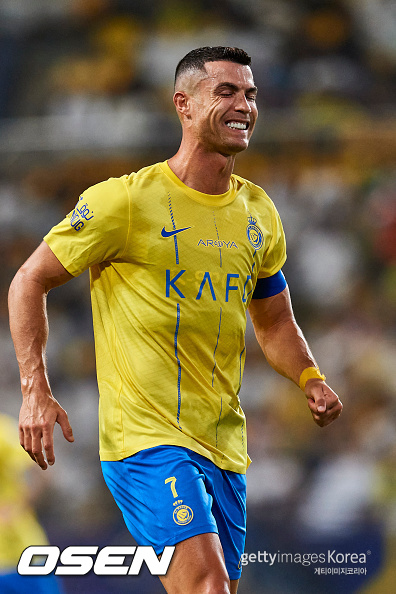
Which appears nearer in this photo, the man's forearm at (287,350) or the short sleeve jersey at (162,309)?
the short sleeve jersey at (162,309)

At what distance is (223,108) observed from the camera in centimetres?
277

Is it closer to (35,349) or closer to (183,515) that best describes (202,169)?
(35,349)

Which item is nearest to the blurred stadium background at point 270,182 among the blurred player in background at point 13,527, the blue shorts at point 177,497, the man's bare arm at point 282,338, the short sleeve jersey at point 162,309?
the blurred player in background at point 13,527

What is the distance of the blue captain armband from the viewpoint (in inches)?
121

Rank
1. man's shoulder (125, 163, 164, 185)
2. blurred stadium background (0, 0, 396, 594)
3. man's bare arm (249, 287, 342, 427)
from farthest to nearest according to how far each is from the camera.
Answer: blurred stadium background (0, 0, 396, 594), man's bare arm (249, 287, 342, 427), man's shoulder (125, 163, 164, 185)

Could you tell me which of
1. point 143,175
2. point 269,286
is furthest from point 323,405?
point 143,175

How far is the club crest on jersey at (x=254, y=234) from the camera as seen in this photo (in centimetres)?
288

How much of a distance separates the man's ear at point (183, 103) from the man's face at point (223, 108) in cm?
4

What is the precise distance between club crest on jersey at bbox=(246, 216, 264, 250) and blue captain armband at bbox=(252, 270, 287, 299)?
206 mm

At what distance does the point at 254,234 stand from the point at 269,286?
27cm

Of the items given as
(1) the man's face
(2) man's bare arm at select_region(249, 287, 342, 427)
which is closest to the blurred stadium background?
(2) man's bare arm at select_region(249, 287, 342, 427)

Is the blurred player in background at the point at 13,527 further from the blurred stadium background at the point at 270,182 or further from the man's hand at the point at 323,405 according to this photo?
the man's hand at the point at 323,405

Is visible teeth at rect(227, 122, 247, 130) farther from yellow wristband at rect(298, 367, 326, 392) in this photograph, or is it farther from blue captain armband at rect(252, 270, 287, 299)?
yellow wristband at rect(298, 367, 326, 392)

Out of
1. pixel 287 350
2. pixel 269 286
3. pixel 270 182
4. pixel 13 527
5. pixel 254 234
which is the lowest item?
pixel 13 527
